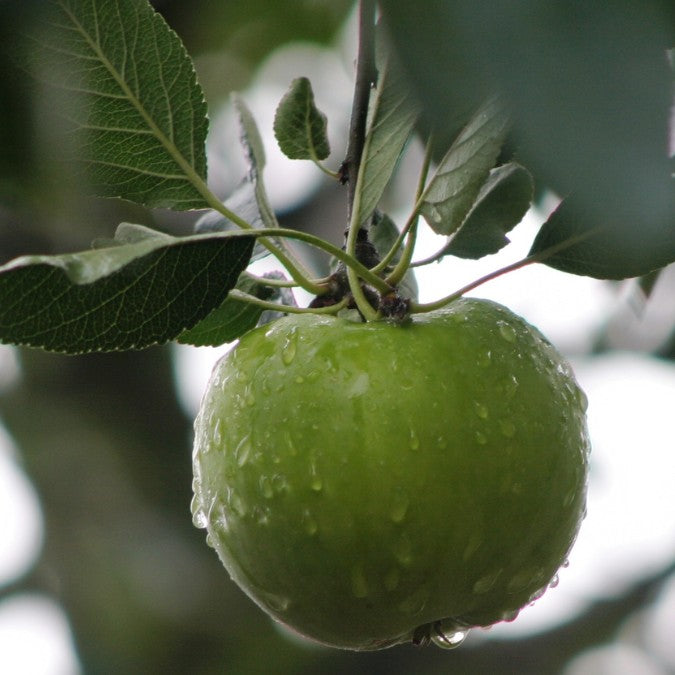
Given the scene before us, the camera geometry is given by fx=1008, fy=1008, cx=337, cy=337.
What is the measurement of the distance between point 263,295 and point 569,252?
346 millimetres

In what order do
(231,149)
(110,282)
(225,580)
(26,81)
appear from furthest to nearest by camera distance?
(225,580) → (231,149) → (26,81) → (110,282)

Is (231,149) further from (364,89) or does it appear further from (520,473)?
(520,473)

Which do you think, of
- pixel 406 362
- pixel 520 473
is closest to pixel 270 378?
pixel 406 362

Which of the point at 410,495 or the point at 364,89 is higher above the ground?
the point at 364,89

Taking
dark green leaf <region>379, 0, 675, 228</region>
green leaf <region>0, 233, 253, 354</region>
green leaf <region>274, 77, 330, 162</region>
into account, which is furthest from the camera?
green leaf <region>274, 77, 330, 162</region>

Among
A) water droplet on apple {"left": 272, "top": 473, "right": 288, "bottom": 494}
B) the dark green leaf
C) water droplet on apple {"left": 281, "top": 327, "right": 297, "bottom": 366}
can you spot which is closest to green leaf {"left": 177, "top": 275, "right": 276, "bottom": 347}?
water droplet on apple {"left": 281, "top": 327, "right": 297, "bottom": 366}

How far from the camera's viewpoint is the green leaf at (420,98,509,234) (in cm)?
94

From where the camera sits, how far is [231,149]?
114 inches

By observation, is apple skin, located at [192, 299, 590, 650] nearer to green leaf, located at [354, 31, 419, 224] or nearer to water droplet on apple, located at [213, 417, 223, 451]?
water droplet on apple, located at [213, 417, 223, 451]

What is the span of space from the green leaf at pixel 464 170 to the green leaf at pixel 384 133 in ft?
0.16

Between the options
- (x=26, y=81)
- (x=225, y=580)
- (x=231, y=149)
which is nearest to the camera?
(x=26, y=81)

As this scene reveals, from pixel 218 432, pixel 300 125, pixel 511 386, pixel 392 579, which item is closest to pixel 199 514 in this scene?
pixel 218 432

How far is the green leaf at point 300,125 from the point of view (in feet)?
3.79

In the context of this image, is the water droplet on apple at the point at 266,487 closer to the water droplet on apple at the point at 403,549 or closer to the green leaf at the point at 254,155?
the water droplet on apple at the point at 403,549
